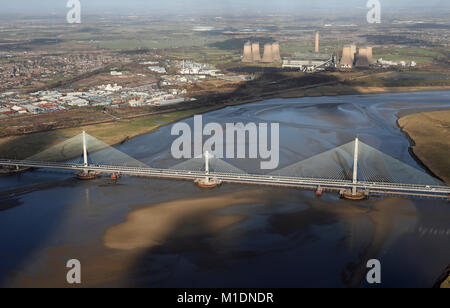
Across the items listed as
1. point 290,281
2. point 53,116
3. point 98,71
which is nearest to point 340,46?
point 98,71

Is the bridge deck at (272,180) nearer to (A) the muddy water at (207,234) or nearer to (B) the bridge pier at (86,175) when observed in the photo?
(B) the bridge pier at (86,175)

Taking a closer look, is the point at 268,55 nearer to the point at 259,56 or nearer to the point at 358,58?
the point at 259,56

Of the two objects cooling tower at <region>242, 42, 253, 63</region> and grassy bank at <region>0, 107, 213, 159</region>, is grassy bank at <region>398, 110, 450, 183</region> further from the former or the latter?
cooling tower at <region>242, 42, 253, 63</region>

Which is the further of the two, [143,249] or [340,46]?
[340,46]

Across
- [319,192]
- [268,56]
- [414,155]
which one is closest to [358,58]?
[268,56]

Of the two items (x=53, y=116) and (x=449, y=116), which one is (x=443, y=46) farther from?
(x=53, y=116)

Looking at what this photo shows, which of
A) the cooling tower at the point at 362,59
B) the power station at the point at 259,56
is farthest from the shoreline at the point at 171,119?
the power station at the point at 259,56

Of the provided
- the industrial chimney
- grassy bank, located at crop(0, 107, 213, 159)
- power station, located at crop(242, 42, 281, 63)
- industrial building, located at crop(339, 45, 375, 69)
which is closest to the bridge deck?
grassy bank, located at crop(0, 107, 213, 159)
